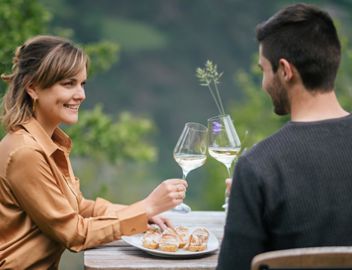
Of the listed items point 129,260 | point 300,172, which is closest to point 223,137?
point 129,260

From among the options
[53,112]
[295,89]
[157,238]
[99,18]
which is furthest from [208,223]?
[99,18]

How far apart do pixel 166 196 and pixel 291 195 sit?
2.41 feet

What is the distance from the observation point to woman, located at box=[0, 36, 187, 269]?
8.34 ft

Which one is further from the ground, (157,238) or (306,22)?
(306,22)

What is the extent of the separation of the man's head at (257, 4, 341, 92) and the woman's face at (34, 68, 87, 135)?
0.90 meters

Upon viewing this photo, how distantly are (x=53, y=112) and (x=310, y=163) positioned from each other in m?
1.10

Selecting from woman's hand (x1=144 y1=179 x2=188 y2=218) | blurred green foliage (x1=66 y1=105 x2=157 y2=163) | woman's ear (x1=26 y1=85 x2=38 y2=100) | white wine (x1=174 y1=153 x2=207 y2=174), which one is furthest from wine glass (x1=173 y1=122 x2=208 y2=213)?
blurred green foliage (x1=66 y1=105 x2=157 y2=163)

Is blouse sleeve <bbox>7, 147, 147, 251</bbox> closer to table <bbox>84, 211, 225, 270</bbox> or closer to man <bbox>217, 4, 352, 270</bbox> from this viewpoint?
table <bbox>84, 211, 225, 270</bbox>

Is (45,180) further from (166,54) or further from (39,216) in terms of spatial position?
(166,54)

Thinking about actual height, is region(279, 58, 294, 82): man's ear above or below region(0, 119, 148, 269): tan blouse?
above

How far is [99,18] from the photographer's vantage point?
18.7 m

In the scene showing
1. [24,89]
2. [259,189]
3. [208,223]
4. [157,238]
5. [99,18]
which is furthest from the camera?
[99,18]

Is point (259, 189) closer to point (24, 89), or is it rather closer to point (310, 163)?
point (310, 163)

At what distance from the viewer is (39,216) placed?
2.54 metres
